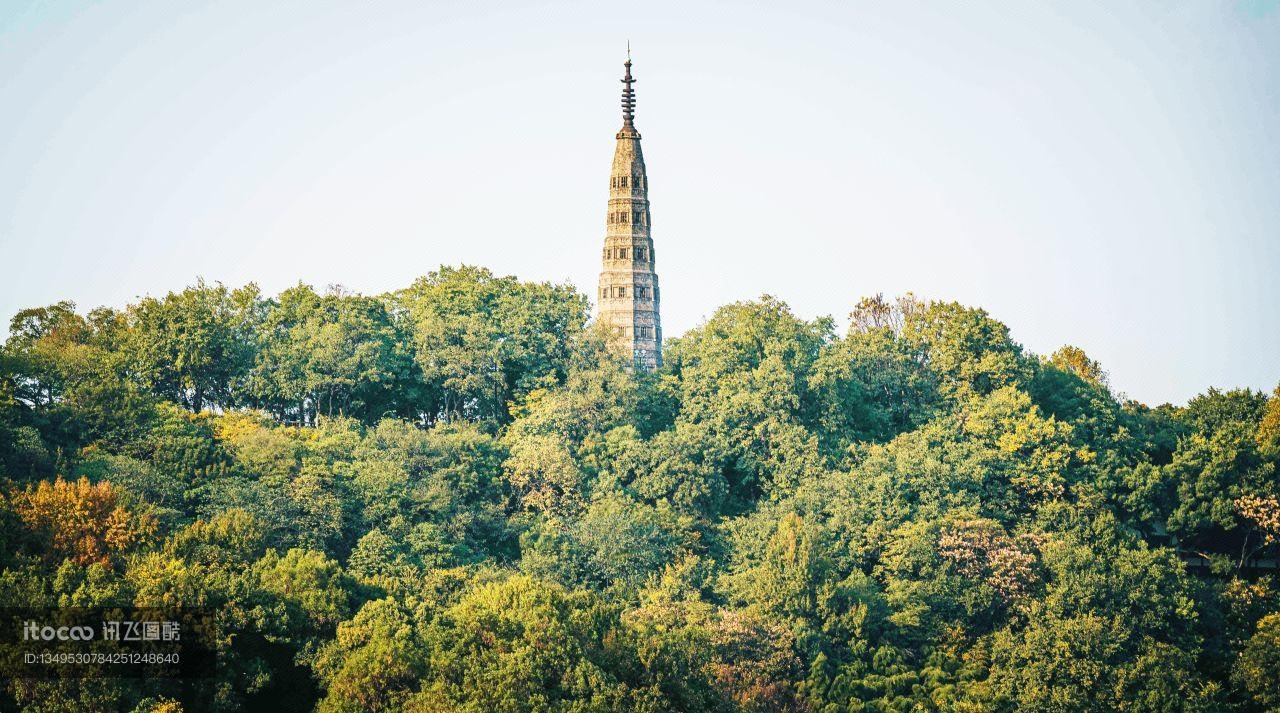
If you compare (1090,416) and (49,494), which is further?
(1090,416)

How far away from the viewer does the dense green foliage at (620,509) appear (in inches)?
2264

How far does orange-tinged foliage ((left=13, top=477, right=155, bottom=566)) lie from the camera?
59.1m

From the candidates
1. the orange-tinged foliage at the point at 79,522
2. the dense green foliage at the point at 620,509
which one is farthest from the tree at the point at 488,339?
the orange-tinged foliage at the point at 79,522

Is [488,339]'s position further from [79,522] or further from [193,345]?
[79,522]

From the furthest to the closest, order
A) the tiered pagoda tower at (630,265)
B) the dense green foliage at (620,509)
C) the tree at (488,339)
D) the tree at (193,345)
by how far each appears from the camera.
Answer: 1. the tiered pagoda tower at (630,265)
2. the tree at (488,339)
3. the tree at (193,345)
4. the dense green foliage at (620,509)

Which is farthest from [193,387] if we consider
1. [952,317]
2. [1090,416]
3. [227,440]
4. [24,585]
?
[1090,416]

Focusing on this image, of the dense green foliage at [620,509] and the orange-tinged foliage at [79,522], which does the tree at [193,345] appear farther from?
the orange-tinged foliage at [79,522]

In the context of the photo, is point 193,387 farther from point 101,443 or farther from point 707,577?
point 707,577

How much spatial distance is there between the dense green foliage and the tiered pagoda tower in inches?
192

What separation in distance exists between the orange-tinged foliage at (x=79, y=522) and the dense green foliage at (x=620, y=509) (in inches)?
3.7

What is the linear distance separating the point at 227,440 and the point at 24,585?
567 inches

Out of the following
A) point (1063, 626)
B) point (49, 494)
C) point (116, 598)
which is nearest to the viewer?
point (116, 598)

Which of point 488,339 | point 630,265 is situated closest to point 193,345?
point 488,339

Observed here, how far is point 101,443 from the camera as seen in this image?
66875 millimetres
